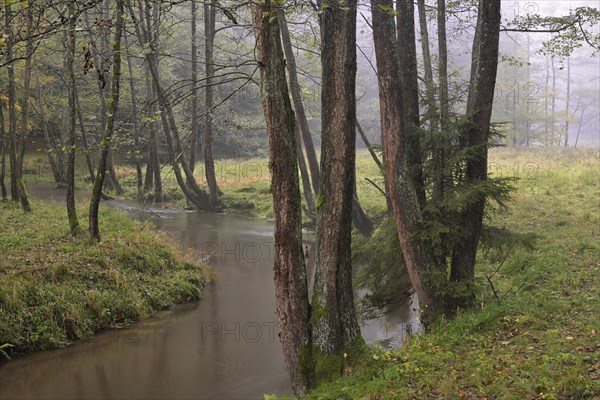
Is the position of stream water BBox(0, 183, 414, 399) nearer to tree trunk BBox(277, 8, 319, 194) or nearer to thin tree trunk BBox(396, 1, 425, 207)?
thin tree trunk BBox(396, 1, 425, 207)

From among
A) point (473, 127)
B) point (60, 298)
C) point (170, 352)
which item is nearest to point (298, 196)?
point (473, 127)

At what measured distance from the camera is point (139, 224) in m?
14.8

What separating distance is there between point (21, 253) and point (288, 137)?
7098 mm

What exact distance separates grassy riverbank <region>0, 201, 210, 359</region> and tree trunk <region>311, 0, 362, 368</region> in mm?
4945

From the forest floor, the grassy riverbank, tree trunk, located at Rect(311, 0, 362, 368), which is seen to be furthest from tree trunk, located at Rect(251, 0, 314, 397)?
the grassy riverbank

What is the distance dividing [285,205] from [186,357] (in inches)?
165

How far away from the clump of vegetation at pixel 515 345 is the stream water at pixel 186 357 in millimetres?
2129

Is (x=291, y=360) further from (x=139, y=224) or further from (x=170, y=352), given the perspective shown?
(x=139, y=224)

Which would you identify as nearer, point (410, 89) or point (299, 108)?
point (410, 89)

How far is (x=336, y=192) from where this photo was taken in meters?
6.66

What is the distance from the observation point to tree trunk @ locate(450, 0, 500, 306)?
786 cm

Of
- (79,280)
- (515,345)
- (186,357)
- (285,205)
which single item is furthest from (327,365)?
(79,280)

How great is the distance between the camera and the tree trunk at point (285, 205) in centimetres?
605

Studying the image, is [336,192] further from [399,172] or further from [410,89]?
[410,89]
